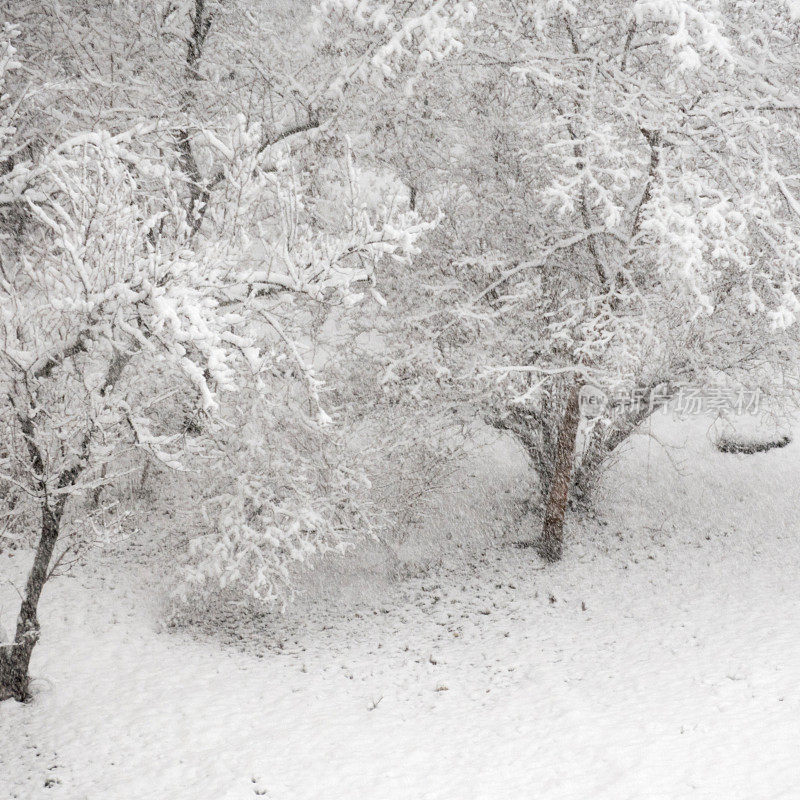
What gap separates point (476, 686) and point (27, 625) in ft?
17.3

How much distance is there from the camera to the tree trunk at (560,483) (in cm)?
1184

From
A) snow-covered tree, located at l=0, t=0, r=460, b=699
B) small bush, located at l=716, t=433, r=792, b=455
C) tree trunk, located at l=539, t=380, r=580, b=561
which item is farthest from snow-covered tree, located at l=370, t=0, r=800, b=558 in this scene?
small bush, located at l=716, t=433, r=792, b=455

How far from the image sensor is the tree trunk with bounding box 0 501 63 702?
7211 mm

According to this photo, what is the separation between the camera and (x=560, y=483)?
484 inches

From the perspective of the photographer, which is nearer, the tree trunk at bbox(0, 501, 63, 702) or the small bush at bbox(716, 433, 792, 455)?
the tree trunk at bbox(0, 501, 63, 702)

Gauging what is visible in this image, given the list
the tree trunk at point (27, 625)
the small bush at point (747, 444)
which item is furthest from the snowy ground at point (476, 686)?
A: the small bush at point (747, 444)

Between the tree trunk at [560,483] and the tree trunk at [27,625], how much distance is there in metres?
7.81

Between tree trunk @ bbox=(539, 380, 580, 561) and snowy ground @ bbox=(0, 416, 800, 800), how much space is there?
1.33 feet

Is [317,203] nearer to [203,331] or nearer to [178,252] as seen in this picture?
[178,252]

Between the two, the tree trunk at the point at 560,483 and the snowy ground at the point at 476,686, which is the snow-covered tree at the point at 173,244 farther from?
the tree trunk at the point at 560,483

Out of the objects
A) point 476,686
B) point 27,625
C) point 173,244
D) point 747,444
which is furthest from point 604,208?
point 747,444

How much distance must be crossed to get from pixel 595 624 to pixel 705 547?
11.7 ft

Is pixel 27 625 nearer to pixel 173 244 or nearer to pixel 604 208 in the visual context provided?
pixel 173 244

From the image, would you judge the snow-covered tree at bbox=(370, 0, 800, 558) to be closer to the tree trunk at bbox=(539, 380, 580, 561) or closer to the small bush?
the tree trunk at bbox=(539, 380, 580, 561)
